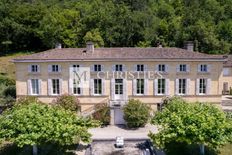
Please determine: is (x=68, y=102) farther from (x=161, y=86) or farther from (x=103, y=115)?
(x=161, y=86)

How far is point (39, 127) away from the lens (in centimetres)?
2833

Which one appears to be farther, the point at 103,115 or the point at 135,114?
the point at 103,115

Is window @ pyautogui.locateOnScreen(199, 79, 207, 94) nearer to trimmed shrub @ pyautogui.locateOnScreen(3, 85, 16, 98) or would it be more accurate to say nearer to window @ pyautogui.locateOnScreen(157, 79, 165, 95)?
window @ pyautogui.locateOnScreen(157, 79, 165, 95)

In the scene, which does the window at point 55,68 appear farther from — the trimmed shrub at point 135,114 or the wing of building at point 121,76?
the trimmed shrub at point 135,114

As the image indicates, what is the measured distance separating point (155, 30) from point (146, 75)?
34.6m

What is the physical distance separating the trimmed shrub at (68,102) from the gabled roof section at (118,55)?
4.73 metres

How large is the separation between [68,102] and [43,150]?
11140mm

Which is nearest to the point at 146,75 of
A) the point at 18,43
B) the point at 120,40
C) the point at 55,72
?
the point at 55,72

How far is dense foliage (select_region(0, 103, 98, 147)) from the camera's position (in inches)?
1101

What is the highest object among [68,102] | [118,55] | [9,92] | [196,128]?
[118,55]

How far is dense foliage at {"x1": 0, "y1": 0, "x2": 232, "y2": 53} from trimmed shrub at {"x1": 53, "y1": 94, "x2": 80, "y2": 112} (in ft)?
95.9

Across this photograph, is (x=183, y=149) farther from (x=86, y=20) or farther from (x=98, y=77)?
(x=86, y=20)

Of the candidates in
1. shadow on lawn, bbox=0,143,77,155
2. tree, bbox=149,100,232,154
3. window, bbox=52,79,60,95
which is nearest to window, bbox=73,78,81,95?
window, bbox=52,79,60,95

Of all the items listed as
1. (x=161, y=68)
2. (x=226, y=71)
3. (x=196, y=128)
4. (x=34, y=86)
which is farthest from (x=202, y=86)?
(x=34, y=86)
